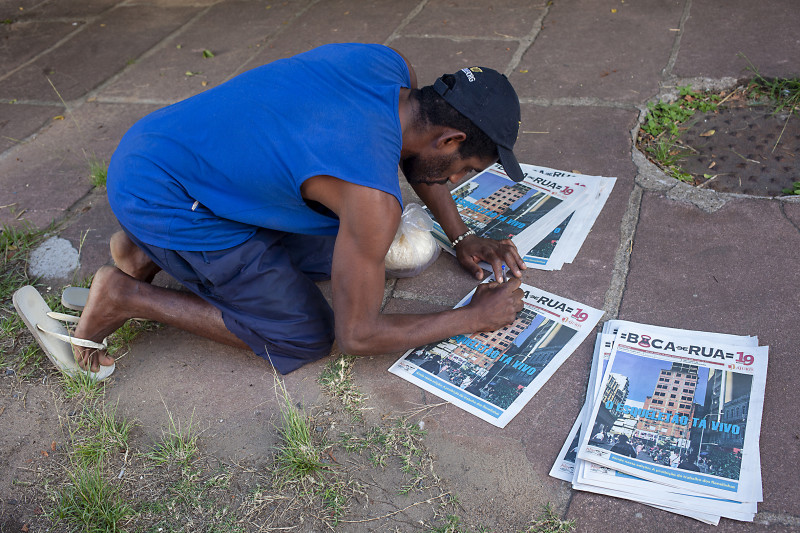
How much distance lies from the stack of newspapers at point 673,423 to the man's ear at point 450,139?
75 cm

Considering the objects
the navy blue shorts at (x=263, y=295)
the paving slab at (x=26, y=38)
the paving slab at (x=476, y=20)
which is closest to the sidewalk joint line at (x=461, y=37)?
the paving slab at (x=476, y=20)

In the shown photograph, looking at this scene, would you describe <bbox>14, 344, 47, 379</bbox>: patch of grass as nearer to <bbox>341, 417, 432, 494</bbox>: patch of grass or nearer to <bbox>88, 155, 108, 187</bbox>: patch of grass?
<bbox>88, 155, 108, 187</bbox>: patch of grass

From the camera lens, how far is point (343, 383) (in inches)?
75.7

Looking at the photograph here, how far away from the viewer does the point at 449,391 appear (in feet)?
6.07

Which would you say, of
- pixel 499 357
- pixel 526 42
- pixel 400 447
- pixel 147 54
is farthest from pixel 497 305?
pixel 147 54

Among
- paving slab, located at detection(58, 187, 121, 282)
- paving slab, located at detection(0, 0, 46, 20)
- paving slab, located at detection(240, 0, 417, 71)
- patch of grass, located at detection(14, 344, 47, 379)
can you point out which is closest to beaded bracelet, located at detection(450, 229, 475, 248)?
paving slab, located at detection(58, 187, 121, 282)

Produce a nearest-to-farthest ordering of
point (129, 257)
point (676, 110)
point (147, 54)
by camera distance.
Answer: point (129, 257), point (676, 110), point (147, 54)

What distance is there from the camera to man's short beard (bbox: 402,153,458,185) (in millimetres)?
1709

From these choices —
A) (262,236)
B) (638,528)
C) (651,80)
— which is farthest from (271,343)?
(651,80)

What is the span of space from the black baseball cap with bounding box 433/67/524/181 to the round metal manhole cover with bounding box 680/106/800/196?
1.23 metres

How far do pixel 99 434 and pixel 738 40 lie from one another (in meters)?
3.41

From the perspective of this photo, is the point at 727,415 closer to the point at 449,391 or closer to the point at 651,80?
the point at 449,391

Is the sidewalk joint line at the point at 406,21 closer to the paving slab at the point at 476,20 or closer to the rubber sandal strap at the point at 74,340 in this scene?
the paving slab at the point at 476,20

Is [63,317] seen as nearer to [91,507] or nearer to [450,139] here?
[91,507]
